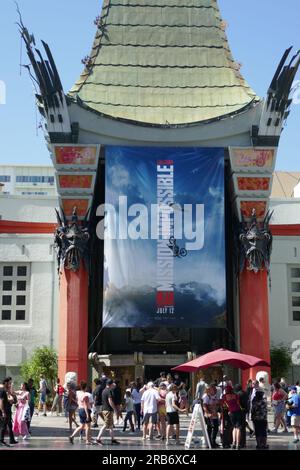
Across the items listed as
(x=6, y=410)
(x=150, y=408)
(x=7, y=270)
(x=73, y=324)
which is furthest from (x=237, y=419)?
(x=7, y=270)

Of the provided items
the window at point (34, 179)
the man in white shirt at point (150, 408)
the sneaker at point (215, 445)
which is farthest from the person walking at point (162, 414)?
the window at point (34, 179)

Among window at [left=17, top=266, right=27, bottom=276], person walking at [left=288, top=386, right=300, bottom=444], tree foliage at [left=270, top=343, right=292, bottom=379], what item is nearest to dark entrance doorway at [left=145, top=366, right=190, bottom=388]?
tree foliage at [left=270, top=343, right=292, bottom=379]

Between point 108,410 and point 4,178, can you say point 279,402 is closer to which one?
point 108,410

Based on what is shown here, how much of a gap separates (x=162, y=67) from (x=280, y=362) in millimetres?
Answer: 16248

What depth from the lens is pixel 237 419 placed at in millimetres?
18125

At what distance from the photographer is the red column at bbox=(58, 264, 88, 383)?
1368 inches

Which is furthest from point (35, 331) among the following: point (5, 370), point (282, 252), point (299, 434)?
point (299, 434)

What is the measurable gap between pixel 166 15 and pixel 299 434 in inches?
1028

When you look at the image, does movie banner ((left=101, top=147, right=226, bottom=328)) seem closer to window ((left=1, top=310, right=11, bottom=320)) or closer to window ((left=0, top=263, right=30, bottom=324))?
window ((left=0, top=263, right=30, bottom=324))

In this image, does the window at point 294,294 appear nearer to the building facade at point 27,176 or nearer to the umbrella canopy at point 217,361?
the umbrella canopy at point 217,361

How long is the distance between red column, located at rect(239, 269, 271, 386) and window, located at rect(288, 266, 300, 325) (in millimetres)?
4772
